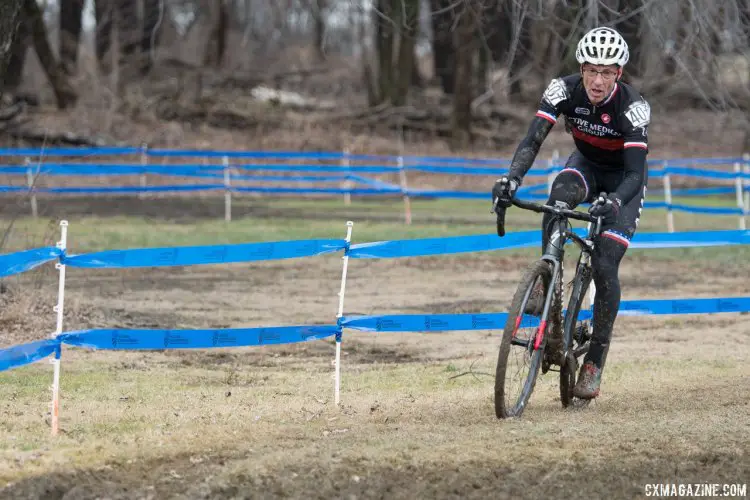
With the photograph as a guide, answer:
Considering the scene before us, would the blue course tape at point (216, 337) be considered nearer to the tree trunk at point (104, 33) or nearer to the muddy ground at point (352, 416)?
the muddy ground at point (352, 416)

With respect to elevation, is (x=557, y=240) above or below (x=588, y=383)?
above

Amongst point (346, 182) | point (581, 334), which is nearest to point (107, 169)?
point (346, 182)

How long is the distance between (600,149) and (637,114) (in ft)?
1.25

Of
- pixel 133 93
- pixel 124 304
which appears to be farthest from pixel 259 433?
pixel 133 93

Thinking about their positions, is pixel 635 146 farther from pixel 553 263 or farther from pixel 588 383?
pixel 588 383

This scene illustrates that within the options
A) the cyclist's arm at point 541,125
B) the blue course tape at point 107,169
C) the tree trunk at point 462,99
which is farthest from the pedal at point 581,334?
the tree trunk at point 462,99

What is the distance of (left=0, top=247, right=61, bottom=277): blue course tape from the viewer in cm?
650

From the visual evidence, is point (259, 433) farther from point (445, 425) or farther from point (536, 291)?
point (536, 291)

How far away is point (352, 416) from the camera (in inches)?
278

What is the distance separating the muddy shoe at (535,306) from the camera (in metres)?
6.56

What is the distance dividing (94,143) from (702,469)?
27090 millimetres

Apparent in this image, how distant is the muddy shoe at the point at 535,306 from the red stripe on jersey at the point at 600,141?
1.11 meters

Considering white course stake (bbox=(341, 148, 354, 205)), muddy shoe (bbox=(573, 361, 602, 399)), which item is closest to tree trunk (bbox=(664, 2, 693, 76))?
muddy shoe (bbox=(573, 361, 602, 399))

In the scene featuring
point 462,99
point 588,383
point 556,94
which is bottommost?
point 588,383
